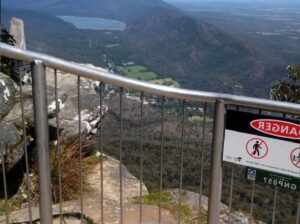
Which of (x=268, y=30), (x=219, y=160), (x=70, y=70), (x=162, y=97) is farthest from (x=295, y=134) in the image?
(x=268, y=30)

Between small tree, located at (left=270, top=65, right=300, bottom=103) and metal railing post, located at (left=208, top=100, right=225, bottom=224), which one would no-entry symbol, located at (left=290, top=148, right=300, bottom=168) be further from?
small tree, located at (left=270, top=65, right=300, bottom=103)

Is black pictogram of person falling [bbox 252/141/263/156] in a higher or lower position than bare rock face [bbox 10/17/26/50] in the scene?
higher

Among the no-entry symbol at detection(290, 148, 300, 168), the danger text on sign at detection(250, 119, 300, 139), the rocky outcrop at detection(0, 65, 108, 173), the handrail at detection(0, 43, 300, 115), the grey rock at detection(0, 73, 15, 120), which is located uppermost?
the handrail at detection(0, 43, 300, 115)

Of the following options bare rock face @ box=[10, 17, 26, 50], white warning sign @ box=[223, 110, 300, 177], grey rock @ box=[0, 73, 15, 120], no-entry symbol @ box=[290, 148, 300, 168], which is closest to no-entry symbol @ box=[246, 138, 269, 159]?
white warning sign @ box=[223, 110, 300, 177]

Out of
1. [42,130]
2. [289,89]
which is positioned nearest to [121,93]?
[42,130]

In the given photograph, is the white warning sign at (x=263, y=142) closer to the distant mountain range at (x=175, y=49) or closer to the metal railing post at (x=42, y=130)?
the metal railing post at (x=42, y=130)

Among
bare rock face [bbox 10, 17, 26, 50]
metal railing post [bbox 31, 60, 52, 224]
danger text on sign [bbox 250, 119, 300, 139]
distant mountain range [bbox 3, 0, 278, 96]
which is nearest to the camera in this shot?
danger text on sign [bbox 250, 119, 300, 139]
